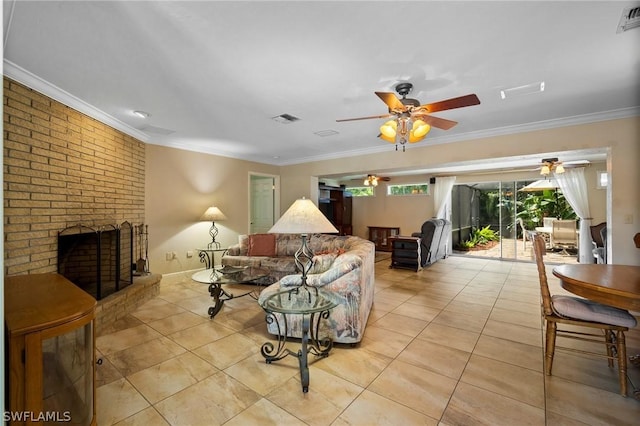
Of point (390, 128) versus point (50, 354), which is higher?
point (390, 128)

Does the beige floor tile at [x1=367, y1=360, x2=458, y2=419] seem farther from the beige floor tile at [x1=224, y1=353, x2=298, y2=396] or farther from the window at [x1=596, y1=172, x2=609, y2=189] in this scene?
the window at [x1=596, y1=172, x2=609, y2=189]

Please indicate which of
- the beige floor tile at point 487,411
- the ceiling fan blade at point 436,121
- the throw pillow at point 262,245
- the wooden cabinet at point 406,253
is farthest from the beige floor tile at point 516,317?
the throw pillow at point 262,245

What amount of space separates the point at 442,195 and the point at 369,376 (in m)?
6.52

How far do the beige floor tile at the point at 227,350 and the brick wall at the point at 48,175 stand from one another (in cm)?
185

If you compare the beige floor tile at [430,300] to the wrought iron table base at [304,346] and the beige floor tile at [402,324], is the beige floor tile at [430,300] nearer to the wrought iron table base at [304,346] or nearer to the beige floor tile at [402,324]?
the beige floor tile at [402,324]

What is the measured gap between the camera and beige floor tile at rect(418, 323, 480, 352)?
267 centimetres

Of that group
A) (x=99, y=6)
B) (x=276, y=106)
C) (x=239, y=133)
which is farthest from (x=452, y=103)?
(x=239, y=133)

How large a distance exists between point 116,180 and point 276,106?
2.56 meters

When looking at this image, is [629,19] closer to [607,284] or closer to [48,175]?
[607,284]

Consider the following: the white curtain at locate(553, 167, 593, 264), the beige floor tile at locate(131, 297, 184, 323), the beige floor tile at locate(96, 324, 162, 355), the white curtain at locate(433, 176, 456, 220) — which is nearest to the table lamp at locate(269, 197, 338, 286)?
the beige floor tile at locate(96, 324, 162, 355)

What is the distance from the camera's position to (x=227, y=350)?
257cm

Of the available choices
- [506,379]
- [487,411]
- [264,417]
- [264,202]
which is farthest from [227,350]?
[264,202]

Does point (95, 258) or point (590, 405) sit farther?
point (95, 258)

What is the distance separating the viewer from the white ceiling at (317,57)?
1784mm
